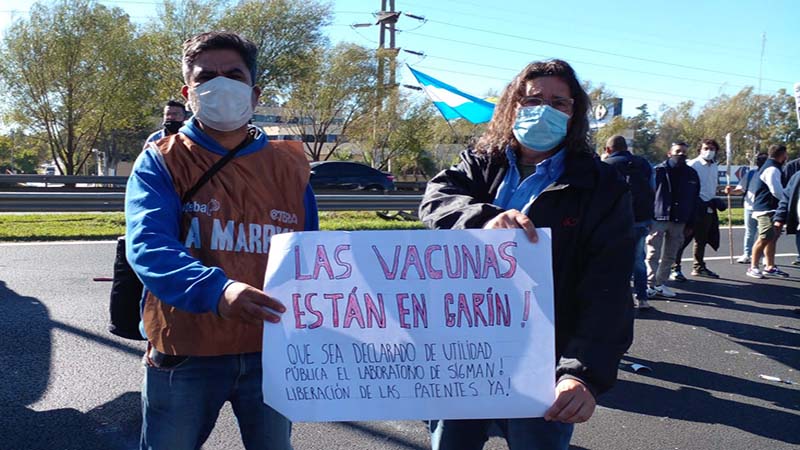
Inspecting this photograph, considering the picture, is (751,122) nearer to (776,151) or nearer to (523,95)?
(776,151)

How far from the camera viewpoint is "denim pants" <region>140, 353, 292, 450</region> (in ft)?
6.15

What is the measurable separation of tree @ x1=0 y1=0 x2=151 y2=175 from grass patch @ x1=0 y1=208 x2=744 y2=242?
19530 millimetres

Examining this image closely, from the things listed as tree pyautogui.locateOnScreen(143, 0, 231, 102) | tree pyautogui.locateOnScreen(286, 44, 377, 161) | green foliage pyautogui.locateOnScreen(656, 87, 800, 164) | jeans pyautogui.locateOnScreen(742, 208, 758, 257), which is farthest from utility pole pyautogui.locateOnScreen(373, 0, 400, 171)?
green foliage pyautogui.locateOnScreen(656, 87, 800, 164)

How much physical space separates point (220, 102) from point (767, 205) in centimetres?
949

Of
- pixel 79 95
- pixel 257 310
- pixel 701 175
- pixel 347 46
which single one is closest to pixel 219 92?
pixel 257 310

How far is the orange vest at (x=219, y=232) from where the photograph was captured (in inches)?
73.4

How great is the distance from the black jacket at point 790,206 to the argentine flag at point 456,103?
3.96 m

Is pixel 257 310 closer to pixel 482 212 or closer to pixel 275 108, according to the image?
pixel 482 212

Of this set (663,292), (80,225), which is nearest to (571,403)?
(663,292)

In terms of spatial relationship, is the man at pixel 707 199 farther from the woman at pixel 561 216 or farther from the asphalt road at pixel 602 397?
the woman at pixel 561 216

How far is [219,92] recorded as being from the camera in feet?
6.55

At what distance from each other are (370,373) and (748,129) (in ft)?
224

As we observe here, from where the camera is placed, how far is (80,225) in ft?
38.3

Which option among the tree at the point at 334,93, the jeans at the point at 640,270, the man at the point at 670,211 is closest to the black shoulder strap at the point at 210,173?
the jeans at the point at 640,270
